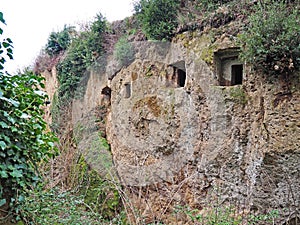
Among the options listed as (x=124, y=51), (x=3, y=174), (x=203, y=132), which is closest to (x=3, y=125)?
(x=3, y=174)

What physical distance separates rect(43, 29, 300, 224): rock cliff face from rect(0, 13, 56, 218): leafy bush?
1313 mm

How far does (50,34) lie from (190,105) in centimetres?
592

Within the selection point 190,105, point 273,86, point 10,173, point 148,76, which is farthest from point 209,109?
point 10,173

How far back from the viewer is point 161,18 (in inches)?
235

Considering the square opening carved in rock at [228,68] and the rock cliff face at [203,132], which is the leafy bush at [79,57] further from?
the square opening carved in rock at [228,68]

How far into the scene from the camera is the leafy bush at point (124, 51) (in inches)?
271

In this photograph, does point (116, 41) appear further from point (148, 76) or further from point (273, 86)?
point (273, 86)

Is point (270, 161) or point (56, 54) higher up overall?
point (56, 54)

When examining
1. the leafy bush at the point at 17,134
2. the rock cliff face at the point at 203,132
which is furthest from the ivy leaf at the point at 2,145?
the rock cliff face at the point at 203,132

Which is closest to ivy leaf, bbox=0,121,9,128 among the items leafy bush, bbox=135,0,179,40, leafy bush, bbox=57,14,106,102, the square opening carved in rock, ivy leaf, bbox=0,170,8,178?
ivy leaf, bbox=0,170,8,178

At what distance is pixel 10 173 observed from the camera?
2.69 metres

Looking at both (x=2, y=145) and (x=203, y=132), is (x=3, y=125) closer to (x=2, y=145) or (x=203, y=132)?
(x=2, y=145)

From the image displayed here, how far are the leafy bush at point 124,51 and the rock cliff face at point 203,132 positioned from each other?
0.61ft

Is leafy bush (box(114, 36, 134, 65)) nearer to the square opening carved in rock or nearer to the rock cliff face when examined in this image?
the rock cliff face
